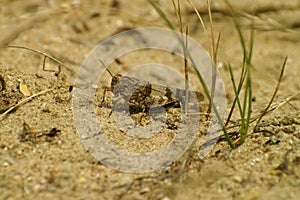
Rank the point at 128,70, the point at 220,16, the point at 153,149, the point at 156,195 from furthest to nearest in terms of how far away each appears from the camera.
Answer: the point at 220,16, the point at 128,70, the point at 153,149, the point at 156,195

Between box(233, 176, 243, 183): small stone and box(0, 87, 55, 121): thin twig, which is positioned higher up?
box(0, 87, 55, 121): thin twig

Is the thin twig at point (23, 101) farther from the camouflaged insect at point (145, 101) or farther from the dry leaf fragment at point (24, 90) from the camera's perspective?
the camouflaged insect at point (145, 101)

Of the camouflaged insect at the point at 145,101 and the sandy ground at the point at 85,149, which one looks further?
the camouflaged insect at the point at 145,101

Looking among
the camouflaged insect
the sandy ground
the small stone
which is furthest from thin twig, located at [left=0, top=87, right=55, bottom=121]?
the small stone

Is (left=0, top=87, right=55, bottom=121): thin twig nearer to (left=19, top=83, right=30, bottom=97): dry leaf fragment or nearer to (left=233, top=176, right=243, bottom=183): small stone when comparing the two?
(left=19, top=83, right=30, bottom=97): dry leaf fragment

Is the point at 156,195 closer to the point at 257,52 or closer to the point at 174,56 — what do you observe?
the point at 174,56

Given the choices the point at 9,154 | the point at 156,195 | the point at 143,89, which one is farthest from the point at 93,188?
the point at 143,89

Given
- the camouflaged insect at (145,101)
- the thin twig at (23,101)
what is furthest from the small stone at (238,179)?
the thin twig at (23,101)

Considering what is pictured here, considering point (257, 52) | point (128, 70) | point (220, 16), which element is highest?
point (220, 16)

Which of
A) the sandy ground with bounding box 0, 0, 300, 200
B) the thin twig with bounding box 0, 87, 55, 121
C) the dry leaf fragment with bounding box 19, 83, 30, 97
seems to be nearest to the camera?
the sandy ground with bounding box 0, 0, 300, 200

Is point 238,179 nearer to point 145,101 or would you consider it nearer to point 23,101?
point 145,101

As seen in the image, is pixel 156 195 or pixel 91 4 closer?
pixel 156 195
